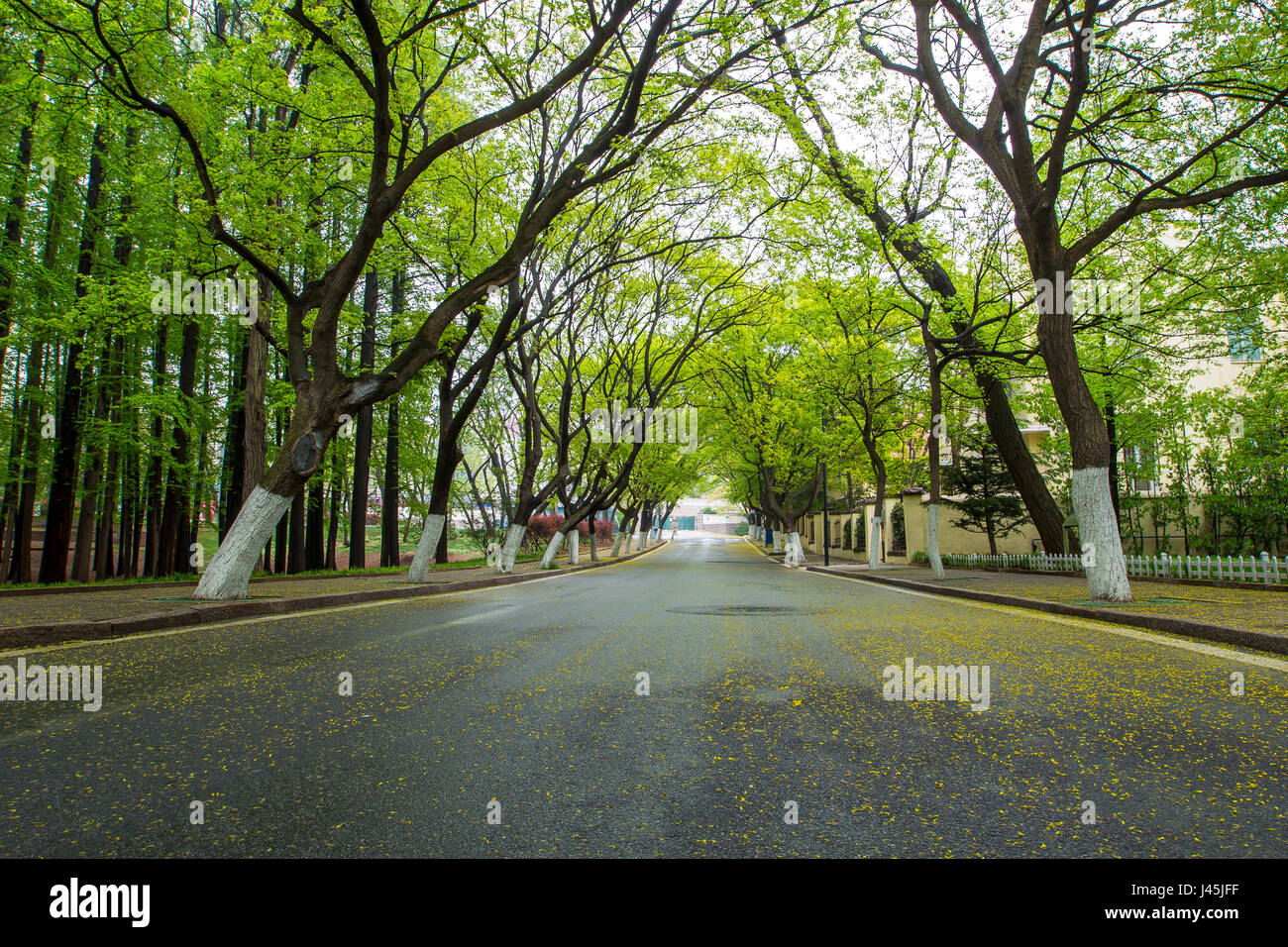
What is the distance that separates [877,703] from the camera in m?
4.45

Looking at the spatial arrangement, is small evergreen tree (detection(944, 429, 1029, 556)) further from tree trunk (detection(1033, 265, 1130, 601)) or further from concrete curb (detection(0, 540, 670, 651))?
concrete curb (detection(0, 540, 670, 651))

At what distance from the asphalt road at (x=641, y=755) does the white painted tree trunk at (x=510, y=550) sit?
13490 millimetres

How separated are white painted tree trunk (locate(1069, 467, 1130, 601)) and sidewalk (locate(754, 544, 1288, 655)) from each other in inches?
10.9

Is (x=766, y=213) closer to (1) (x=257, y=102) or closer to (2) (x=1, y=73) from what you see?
(1) (x=257, y=102)

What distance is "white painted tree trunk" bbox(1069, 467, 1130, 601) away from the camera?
32.9ft

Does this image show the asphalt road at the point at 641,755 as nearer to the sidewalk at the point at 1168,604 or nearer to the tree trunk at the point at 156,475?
the sidewalk at the point at 1168,604

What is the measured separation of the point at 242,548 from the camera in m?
9.84

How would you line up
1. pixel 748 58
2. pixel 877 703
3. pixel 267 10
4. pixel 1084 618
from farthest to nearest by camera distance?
1. pixel 748 58
2. pixel 267 10
3. pixel 1084 618
4. pixel 877 703

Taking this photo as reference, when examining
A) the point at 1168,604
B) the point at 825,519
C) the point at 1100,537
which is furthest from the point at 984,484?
the point at 1168,604

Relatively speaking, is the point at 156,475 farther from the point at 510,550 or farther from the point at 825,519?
the point at 825,519

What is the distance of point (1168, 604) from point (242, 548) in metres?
13.2

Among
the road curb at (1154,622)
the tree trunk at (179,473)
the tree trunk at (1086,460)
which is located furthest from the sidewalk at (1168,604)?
the tree trunk at (179,473)
